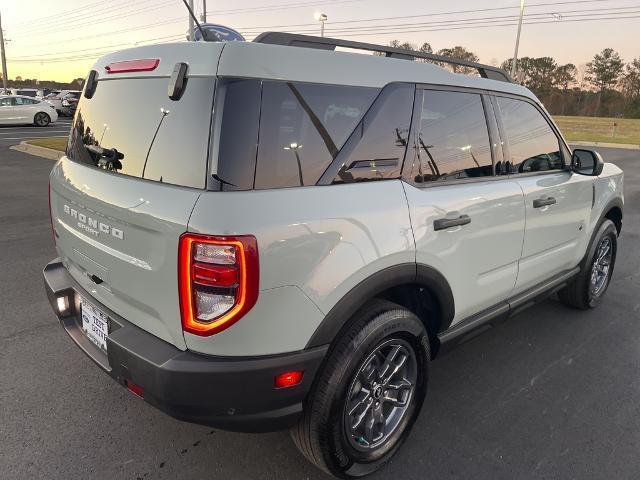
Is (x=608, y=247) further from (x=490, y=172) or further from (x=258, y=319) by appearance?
(x=258, y=319)

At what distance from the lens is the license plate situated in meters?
2.15

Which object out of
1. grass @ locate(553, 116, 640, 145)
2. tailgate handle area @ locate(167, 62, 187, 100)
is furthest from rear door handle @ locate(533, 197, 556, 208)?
grass @ locate(553, 116, 640, 145)

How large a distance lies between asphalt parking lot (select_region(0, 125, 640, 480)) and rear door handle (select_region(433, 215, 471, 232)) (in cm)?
112

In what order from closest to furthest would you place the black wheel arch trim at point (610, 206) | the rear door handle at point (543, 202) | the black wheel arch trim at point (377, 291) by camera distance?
1. the black wheel arch trim at point (377, 291)
2. the rear door handle at point (543, 202)
3. the black wheel arch trim at point (610, 206)

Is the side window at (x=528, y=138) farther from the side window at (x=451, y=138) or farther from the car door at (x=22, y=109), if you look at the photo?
the car door at (x=22, y=109)

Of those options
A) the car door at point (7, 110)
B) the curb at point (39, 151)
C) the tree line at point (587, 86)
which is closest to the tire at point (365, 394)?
the curb at point (39, 151)

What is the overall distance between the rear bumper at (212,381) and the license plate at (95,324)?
0.60 feet

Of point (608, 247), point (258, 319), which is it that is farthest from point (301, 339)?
point (608, 247)

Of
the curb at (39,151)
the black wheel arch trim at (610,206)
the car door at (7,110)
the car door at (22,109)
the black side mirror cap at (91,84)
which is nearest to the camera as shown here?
the black side mirror cap at (91,84)

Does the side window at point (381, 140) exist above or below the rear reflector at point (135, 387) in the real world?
above

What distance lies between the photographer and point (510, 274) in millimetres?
2926

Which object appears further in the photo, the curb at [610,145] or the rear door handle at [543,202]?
the curb at [610,145]

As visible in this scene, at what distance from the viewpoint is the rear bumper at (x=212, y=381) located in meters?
1.72

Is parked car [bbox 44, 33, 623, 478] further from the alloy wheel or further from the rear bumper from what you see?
the alloy wheel
